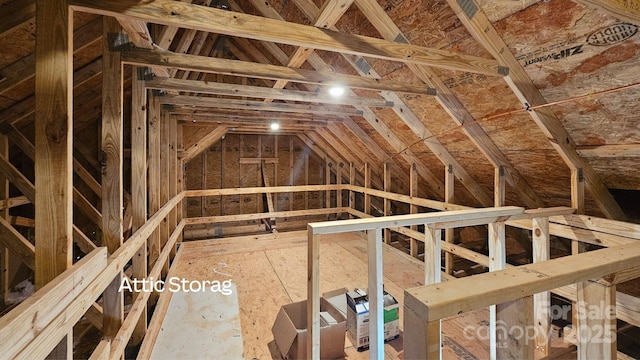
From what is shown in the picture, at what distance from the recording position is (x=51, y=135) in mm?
1043

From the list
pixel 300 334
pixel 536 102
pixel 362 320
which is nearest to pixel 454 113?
pixel 536 102

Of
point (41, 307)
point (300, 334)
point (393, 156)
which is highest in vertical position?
point (393, 156)

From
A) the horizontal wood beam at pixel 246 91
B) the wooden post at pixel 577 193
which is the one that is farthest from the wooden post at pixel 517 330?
the horizontal wood beam at pixel 246 91

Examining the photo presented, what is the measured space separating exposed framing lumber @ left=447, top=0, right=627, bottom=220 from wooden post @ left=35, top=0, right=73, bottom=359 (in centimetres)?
197

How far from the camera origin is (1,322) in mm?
673

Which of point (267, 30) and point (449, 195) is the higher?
point (267, 30)

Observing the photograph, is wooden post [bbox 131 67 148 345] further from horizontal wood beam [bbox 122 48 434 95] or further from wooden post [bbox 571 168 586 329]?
wooden post [bbox 571 168 586 329]

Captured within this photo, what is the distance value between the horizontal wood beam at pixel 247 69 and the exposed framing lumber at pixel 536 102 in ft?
2.14

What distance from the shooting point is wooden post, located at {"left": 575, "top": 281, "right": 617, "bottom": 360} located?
2.13 ft

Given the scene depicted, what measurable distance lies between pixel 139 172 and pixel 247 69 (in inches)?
43.5

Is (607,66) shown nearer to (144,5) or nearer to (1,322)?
(144,5)

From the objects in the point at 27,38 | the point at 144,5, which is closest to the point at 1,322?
the point at 144,5

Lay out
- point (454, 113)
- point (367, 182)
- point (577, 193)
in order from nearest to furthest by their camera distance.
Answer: point (577, 193) < point (454, 113) < point (367, 182)

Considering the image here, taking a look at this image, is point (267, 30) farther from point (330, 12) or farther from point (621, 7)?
point (621, 7)
